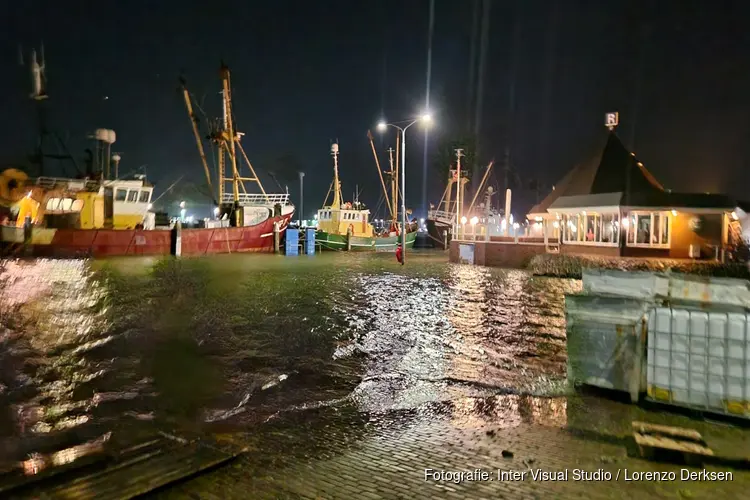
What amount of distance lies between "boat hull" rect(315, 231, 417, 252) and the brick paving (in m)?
39.8

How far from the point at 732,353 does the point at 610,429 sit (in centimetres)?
145

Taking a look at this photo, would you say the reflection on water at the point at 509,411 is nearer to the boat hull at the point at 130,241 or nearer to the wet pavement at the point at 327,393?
the wet pavement at the point at 327,393

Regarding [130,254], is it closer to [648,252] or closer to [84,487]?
[648,252]

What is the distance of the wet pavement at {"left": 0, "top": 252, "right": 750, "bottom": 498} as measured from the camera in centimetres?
465

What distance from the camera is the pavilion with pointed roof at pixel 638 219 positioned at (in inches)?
1041

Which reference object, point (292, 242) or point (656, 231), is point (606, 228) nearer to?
point (656, 231)

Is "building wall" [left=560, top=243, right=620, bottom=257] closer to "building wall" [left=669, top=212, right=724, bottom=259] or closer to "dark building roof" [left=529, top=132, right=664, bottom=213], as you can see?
"building wall" [left=669, top=212, right=724, bottom=259]

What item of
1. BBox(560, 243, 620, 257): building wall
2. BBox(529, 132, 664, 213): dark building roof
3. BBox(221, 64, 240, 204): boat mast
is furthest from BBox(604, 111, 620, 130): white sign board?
BBox(221, 64, 240, 204): boat mast

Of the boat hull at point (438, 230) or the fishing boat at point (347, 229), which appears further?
the boat hull at point (438, 230)

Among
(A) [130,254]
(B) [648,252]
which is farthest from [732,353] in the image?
(A) [130,254]

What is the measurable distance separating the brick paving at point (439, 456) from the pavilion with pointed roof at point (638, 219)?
76.1 ft

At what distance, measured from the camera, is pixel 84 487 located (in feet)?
13.8

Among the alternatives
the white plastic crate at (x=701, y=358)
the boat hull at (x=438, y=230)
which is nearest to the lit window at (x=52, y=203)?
the boat hull at (x=438, y=230)

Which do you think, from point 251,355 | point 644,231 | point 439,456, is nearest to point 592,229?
point 644,231
